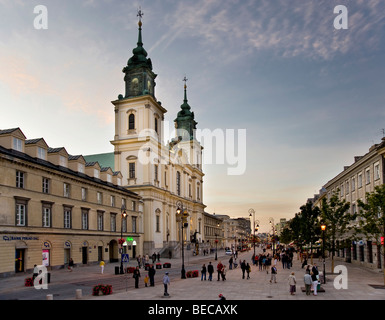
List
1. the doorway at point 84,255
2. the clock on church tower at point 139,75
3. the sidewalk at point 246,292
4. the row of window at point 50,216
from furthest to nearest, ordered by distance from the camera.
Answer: the clock on church tower at point 139,75 → the doorway at point 84,255 → the row of window at point 50,216 → the sidewalk at point 246,292

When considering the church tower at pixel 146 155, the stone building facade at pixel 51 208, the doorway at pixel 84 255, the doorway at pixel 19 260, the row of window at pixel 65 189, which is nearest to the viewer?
the stone building facade at pixel 51 208

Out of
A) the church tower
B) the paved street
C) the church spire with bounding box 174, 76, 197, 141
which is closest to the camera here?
the paved street

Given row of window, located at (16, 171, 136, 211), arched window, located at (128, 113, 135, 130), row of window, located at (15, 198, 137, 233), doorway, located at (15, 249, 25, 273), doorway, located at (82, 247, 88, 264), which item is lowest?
doorway, located at (82, 247, 88, 264)

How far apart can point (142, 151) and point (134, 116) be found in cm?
755

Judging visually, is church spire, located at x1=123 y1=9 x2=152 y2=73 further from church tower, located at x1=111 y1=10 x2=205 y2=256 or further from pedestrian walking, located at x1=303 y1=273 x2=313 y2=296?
pedestrian walking, located at x1=303 y1=273 x2=313 y2=296

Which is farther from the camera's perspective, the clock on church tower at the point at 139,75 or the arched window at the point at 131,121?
the clock on church tower at the point at 139,75

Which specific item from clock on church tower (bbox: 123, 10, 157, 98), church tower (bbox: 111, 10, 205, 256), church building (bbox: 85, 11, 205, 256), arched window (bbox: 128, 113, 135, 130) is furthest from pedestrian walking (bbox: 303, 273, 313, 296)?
clock on church tower (bbox: 123, 10, 157, 98)

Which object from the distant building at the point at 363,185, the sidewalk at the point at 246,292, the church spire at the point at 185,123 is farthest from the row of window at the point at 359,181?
the church spire at the point at 185,123

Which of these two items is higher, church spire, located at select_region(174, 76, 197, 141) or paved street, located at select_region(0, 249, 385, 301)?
church spire, located at select_region(174, 76, 197, 141)

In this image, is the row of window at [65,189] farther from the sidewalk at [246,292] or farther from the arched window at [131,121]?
the arched window at [131,121]

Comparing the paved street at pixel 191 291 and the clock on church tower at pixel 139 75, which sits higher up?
the clock on church tower at pixel 139 75

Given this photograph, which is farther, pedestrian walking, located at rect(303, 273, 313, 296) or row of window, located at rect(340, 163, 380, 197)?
row of window, located at rect(340, 163, 380, 197)
